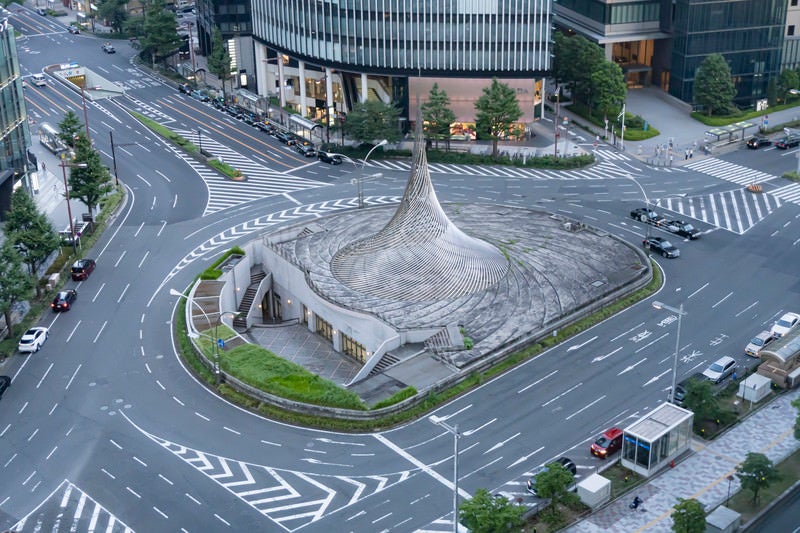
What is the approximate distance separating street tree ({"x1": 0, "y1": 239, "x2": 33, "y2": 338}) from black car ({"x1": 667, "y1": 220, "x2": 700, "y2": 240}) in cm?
8443

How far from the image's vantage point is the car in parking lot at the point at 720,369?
103750 millimetres

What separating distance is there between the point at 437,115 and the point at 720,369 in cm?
8085

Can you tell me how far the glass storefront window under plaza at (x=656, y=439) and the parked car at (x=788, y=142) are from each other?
94.6 metres

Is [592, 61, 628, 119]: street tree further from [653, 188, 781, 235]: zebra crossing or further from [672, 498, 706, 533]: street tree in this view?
[672, 498, 706, 533]: street tree

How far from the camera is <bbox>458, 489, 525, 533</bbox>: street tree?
77688 millimetres

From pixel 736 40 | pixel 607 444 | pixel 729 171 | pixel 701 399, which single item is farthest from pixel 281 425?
pixel 736 40

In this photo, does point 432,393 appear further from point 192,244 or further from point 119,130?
point 119,130

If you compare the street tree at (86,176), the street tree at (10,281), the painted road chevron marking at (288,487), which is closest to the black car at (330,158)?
the street tree at (86,176)

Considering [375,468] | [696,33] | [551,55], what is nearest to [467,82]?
[551,55]

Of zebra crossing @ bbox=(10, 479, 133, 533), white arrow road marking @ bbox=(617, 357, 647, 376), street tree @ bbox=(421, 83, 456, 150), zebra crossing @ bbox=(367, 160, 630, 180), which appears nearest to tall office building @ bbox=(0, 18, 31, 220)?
zebra crossing @ bbox=(367, 160, 630, 180)

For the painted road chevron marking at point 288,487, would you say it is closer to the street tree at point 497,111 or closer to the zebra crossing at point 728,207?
the zebra crossing at point 728,207

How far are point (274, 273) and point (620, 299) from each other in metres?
43.2

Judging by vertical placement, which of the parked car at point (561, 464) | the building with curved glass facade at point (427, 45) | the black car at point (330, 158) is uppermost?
the building with curved glass facade at point (427, 45)

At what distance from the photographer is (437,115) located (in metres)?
172
